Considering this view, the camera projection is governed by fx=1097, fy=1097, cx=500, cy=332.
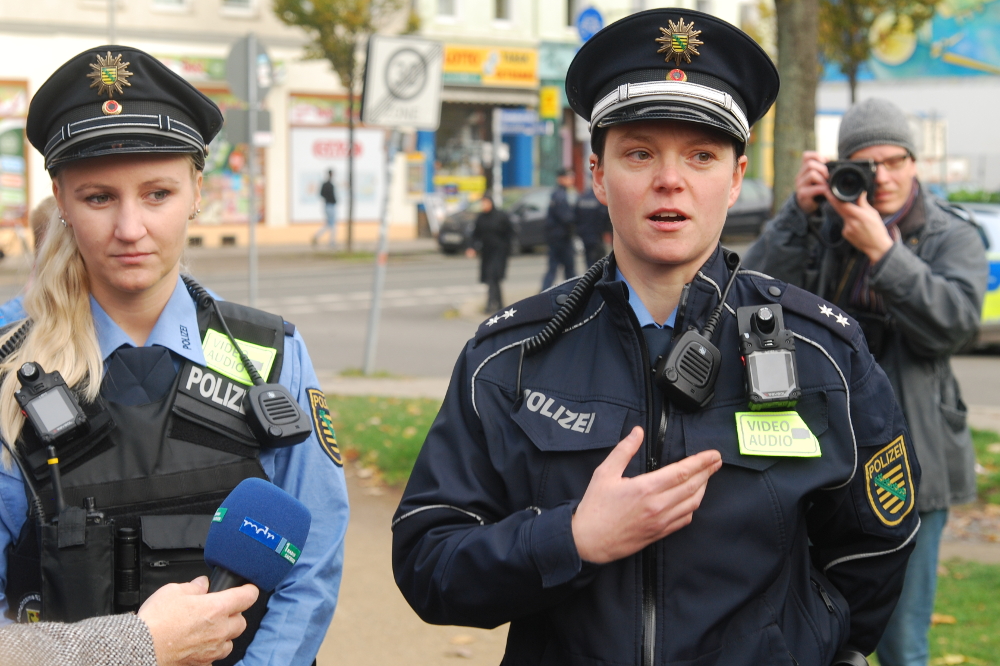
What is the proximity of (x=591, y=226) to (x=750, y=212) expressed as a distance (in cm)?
1083

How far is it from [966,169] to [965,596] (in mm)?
36414

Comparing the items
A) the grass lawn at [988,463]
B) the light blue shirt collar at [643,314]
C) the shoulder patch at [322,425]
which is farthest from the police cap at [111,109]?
the grass lawn at [988,463]

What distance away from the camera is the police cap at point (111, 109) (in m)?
2.35

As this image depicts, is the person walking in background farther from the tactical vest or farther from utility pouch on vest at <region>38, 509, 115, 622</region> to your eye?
utility pouch on vest at <region>38, 509, 115, 622</region>

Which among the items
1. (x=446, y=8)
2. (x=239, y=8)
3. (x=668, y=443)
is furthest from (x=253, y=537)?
(x=446, y=8)

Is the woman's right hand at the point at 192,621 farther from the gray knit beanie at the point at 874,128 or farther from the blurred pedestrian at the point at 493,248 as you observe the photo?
A: the blurred pedestrian at the point at 493,248

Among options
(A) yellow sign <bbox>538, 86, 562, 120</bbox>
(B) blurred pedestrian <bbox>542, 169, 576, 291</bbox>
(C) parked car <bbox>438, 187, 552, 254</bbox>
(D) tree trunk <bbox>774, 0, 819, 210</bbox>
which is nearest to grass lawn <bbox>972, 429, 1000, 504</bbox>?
(D) tree trunk <bbox>774, 0, 819, 210</bbox>

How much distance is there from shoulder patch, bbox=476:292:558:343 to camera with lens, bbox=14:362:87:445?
0.84m

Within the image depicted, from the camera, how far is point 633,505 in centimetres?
183

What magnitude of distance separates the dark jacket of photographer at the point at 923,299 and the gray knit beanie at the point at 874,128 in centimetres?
21

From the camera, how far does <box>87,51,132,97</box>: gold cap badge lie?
2395 millimetres

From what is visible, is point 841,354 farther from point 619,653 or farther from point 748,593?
point 619,653

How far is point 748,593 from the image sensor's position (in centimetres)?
195

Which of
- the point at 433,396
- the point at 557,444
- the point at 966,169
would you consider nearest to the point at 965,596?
the point at 557,444
